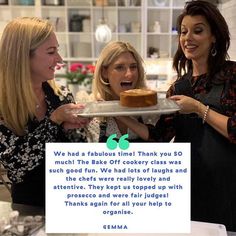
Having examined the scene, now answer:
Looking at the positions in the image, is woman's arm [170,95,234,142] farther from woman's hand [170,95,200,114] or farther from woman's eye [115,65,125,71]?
woman's eye [115,65,125,71]

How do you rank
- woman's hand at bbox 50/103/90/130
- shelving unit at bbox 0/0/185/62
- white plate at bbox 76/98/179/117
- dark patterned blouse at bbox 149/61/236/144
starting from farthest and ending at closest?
shelving unit at bbox 0/0/185/62, dark patterned blouse at bbox 149/61/236/144, woman's hand at bbox 50/103/90/130, white plate at bbox 76/98/179/117

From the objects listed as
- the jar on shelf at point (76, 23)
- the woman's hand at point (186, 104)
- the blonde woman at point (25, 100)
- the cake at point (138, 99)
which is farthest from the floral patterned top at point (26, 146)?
the jar on shelf at point (76, 23)

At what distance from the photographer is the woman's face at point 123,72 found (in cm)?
111

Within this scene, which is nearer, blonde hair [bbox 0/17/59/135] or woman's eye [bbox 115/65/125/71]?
blonde hair [bbox 0/17/59/135]

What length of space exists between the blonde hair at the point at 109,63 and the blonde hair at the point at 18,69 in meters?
0.21

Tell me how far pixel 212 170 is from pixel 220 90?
0.28 meters

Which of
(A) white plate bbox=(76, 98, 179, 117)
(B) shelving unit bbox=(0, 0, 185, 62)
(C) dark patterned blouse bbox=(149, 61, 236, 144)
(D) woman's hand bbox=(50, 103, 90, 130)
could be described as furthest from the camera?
(B) shelving unit bbox=(0, 0, 185, 62)

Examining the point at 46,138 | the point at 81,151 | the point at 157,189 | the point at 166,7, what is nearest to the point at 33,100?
the point at 46,138

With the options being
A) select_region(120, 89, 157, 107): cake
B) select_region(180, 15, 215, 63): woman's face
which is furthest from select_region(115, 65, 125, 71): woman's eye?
select_region(180, 15, 215, 63): woman's face

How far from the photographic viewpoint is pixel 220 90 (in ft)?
3.62

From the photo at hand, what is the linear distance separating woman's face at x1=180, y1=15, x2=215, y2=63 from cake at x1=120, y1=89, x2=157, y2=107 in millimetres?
255

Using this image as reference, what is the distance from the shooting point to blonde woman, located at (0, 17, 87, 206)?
1.00 metres

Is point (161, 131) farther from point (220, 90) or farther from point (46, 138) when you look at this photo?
point (46, 138)

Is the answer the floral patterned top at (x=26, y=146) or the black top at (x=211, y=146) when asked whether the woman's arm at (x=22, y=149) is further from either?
the black top at (x=211, y=146)
